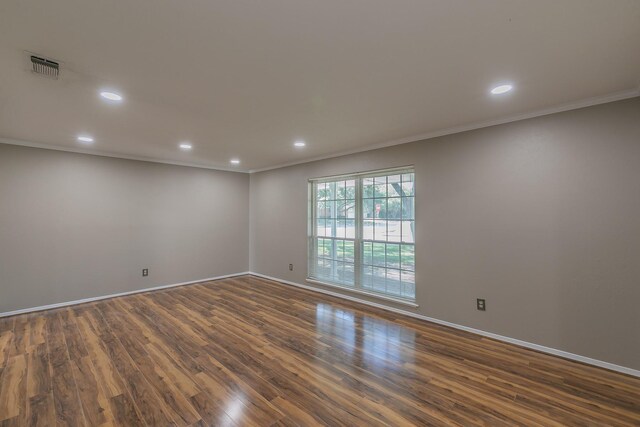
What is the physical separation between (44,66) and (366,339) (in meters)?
3.63

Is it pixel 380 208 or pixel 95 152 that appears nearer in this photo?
pixel 380 208

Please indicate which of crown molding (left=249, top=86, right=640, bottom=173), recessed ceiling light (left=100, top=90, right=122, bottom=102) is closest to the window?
crown molding (left=249, top=86, right=640, bottom=173)

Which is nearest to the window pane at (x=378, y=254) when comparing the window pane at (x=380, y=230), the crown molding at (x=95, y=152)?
the window pane at (x=380, y=230)

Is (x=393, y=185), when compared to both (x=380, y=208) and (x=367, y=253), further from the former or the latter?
(x=367, y=253)

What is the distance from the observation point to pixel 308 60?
1927 mm

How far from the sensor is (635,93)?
2.41m

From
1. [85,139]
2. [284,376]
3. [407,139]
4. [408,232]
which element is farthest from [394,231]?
[85,139]

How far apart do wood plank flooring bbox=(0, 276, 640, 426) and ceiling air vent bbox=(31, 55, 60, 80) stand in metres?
2.41

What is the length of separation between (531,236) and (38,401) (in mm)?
4542

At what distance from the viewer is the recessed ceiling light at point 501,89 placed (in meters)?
2.34

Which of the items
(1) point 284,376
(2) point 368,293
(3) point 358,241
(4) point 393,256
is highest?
(3) point 358,241

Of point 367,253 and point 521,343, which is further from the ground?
point 367,253

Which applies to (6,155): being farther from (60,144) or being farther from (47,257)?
(47,257)

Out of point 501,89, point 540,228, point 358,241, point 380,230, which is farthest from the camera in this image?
point 358,241
